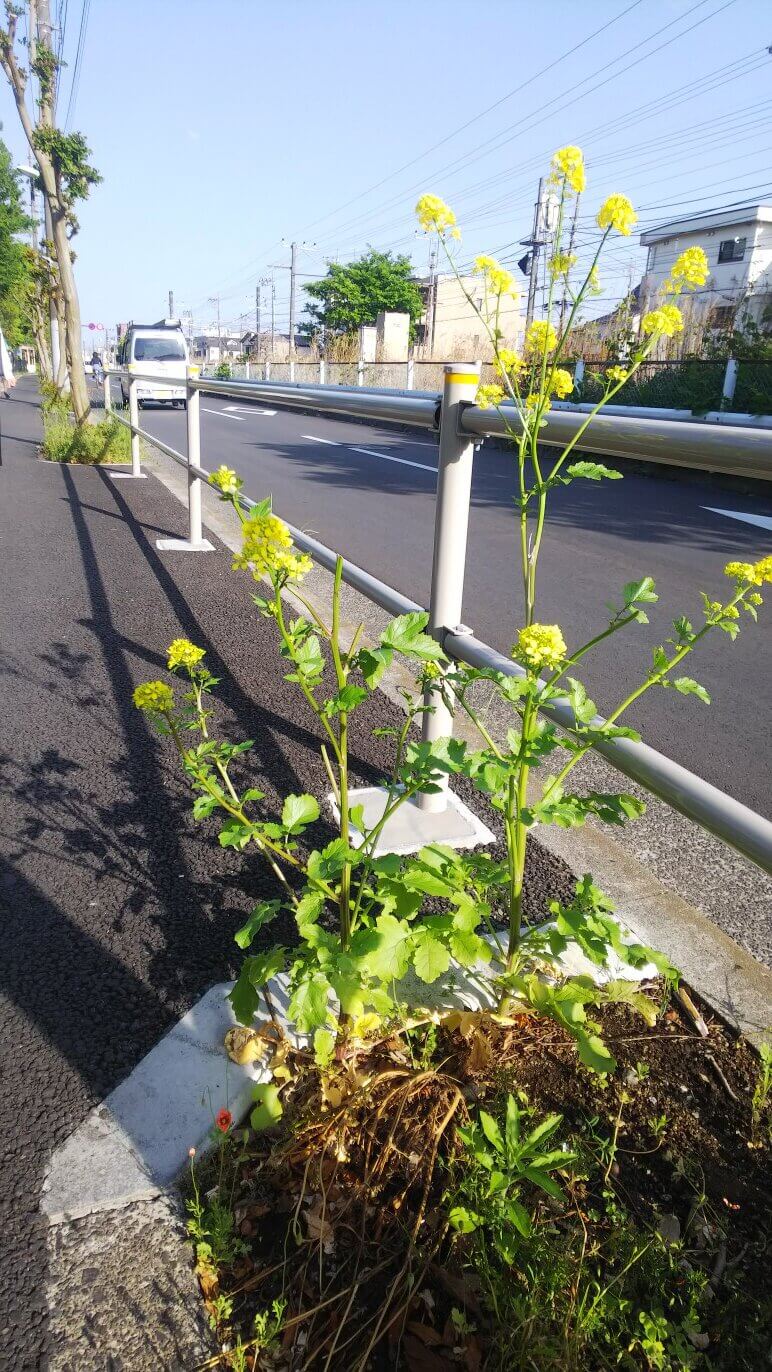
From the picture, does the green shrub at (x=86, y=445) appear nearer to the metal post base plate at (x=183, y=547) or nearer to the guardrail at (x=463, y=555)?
the metal post base plate at (x=183, y=547)

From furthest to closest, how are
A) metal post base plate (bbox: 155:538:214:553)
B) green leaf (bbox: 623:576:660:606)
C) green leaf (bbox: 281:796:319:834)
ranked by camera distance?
metal post base plate (bbox: 155:538:214:553)
green leaf (bbox: 281:796:319:834)
green leaf (bbox: 623:576:660:606)

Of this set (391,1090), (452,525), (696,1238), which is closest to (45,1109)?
(391,1090)

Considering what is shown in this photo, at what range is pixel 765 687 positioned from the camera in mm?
4004

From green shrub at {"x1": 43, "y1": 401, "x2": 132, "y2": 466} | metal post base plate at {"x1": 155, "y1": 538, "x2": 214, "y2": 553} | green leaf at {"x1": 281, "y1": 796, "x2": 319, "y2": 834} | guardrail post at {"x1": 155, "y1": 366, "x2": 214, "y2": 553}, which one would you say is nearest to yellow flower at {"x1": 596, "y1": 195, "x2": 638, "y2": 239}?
green leaf at {"x1": 281, "y1": 796, "x2": 319, "y2": 834}

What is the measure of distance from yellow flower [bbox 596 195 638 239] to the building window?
3998cm

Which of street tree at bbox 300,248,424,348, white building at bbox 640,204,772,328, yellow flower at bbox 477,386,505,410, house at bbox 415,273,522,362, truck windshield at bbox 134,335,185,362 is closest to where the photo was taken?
yellow flower at bbox 477,386,505,410

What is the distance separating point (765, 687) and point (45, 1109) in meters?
3.53

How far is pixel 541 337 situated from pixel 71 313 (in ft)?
46.3

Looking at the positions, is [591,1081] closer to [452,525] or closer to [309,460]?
[452,525]

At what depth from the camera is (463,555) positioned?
1.96 meters

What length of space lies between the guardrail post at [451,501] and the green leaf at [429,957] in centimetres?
60

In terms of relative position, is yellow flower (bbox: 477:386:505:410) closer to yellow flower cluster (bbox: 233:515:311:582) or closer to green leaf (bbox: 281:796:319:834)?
yellow flower cluster (bbox: 233:515:311:582)

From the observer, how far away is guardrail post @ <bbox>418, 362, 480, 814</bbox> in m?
1.81

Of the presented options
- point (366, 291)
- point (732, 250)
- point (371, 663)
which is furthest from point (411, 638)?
point (366, 291)
